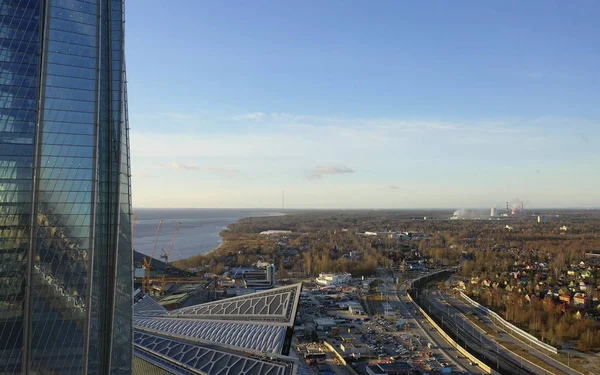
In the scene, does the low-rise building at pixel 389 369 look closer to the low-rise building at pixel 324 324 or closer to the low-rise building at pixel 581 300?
the low-rise building at pixel 324 324

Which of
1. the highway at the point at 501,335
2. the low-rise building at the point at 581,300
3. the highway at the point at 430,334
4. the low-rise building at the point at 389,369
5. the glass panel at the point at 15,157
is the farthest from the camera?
the low-rise building at the point at 581,300

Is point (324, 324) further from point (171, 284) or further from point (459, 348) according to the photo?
point (171, 284)

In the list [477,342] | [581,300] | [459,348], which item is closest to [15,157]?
[459,348]

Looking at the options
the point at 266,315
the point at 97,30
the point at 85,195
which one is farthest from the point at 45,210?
the point at 266,315

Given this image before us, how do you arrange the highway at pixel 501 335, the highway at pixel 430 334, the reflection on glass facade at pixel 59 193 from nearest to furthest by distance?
the reflection on glass facade at pixel 59 193 < the highway at pixel 501 335 < the highway at pixel 430 334

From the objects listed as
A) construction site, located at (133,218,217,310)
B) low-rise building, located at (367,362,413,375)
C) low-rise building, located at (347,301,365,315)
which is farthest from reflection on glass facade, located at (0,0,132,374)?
low-rise building, located at (347,301,365,315)

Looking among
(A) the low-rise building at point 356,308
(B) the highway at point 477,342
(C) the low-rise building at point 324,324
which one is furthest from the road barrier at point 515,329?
(C) the low-rise building at point 324,324

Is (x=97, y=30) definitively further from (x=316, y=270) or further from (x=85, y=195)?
(x=316, y=270)
